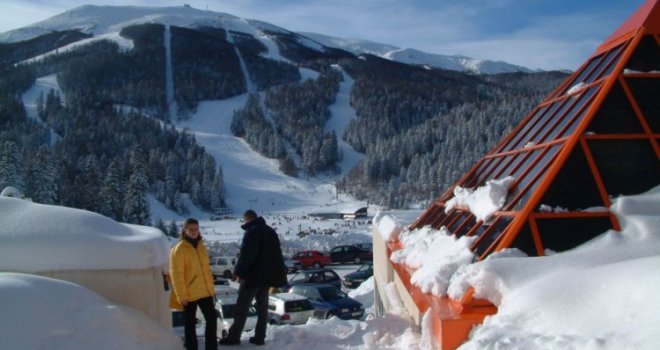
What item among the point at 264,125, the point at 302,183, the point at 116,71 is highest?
the point at 116,71

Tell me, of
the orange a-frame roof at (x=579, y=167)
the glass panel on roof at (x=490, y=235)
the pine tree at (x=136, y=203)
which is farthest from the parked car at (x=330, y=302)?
the pine tree at (x=136, y=203)

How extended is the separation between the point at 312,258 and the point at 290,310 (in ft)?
60.0

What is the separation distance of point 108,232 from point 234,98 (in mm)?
143488

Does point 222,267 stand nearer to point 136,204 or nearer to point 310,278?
point 310,278

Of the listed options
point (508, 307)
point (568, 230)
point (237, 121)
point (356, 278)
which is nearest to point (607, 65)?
point (568, 230)

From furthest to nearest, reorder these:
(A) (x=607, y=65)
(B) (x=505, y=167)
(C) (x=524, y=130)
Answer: (C) (x=524, y=130), (B) (x=505, y=167), (A) (x=607, y=65)

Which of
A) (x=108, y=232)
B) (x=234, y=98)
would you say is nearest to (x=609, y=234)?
(x=108, y=232)

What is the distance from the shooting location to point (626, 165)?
6.96 meters

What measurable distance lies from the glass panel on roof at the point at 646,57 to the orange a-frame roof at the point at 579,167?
1 centimetres

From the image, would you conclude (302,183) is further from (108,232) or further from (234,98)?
(108,232)

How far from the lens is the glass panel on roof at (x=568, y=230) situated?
243 inches

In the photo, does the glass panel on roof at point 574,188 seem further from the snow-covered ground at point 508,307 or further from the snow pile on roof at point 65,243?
the snow pile on roof at point 65,243

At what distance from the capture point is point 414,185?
282 ft

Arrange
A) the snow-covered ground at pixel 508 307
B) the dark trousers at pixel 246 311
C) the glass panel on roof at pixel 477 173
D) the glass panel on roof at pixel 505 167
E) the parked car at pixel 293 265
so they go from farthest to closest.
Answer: the parked car at pixel 293 265 < the glass panel on roof at pixel 477 173 < the glass panel on roof at pixel 505 167 < the dark trousers at pixel 246 311 < the snow-covered ground at pixel 508 307
